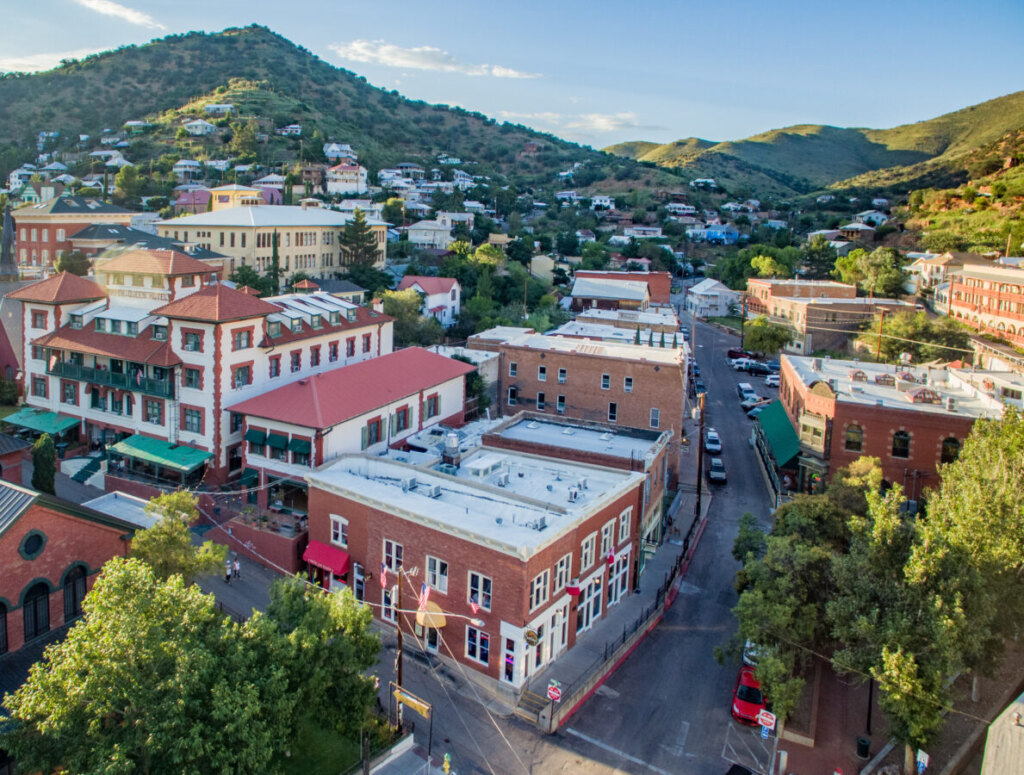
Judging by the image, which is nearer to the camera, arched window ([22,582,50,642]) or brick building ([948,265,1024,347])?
arched window ([22,582,50,642])

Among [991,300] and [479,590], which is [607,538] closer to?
[479,590]

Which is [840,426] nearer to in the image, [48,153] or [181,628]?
[181,628]

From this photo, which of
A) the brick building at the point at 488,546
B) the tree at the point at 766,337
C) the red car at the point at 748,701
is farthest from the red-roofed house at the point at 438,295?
the red car at the point at 748,701

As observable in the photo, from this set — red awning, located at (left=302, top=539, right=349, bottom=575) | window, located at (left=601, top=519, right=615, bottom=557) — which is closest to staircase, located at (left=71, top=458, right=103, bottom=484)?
red awning, located at (left=302, top=539, right=349, bottom=575)

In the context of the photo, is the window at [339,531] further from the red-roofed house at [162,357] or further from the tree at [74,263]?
the tree at [74,263]

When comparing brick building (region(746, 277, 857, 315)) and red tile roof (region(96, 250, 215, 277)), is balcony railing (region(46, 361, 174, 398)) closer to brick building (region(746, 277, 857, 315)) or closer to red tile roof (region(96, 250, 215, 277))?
red tile roof (region(96, 250, 215, 277))

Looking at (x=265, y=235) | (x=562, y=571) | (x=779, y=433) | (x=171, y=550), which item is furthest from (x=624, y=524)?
(x=265, y=235)

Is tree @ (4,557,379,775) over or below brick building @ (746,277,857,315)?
below
